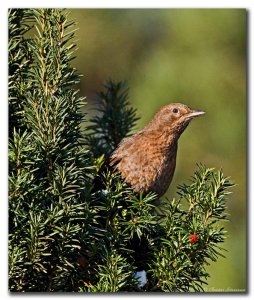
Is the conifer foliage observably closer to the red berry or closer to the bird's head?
the red berry

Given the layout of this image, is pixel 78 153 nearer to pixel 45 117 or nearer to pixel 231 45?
pixel 45 117

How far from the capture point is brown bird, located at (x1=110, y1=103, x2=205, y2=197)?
2.12 metres

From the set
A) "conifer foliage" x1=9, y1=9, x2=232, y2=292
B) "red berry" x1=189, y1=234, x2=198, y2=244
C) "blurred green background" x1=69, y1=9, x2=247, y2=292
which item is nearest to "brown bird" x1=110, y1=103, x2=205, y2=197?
"conifer foliage" x1=9, y1=9, x2=232, y2=292

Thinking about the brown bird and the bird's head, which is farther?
the bird's head

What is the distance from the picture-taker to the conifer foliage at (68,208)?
1.65 metres

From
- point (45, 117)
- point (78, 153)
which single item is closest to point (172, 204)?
point (78, 153)

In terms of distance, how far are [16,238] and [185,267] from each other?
1.42 feet

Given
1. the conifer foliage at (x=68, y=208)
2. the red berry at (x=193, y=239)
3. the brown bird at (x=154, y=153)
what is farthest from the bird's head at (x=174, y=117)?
the red berry at (x=193, y=239)

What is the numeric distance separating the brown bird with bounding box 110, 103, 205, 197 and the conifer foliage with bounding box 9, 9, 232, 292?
0.74ft

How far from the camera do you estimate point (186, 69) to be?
3.08 metres

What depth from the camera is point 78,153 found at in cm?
172

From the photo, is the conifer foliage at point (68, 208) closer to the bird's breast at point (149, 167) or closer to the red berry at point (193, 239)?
the red berry at point (193, 239)

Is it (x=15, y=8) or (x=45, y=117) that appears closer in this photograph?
(x=45, y=117)
